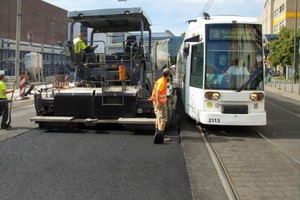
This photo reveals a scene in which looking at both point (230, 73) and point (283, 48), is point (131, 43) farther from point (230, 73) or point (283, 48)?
point (283, 48)

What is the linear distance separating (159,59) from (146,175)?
6.50m

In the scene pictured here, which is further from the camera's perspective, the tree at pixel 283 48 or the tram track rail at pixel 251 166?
the tree at pixel 283 48

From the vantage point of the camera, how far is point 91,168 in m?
6.38

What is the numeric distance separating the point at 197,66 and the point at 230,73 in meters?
1.03

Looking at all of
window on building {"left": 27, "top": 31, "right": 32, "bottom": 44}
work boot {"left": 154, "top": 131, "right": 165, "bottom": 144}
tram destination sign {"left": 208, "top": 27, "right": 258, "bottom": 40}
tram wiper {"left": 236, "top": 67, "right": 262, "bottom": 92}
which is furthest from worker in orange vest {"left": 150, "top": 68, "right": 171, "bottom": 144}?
window on building {"left": 27, "top": 31, "right": 32, "bottom": 44}

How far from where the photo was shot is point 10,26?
201 feet

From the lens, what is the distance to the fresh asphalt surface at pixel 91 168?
17.1 feet

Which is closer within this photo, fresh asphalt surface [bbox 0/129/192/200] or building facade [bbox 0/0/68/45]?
fresh asphalt surface [bbox 0/129/192/200]

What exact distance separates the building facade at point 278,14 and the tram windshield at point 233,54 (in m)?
67.7

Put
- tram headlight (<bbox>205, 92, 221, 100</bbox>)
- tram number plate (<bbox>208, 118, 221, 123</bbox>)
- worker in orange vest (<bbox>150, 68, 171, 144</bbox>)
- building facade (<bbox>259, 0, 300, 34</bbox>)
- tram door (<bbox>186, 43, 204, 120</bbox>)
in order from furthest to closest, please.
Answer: building facade (<bbox>259, 0, 300, 34</bbox>), tram door (<bbox>186, 43, 204, 120</bbox>), tram headlight (<bbox>205, 92, 221, 100</bbox>), tram number plate (<bbox>208, 118, 221, 123</bbox>), worker in orange vest (<bbox>150, 68, 171, 144</bbox>)

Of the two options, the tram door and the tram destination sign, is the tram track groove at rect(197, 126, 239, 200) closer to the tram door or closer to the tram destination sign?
the tram door

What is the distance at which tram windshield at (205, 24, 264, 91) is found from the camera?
971 centimetres

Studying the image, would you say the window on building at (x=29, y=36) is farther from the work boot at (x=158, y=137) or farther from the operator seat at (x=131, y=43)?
the work boot at (x=158, y=137)

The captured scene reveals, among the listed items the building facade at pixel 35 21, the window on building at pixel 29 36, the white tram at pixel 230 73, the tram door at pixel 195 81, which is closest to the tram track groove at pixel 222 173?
the white tram at pixel 230 73
